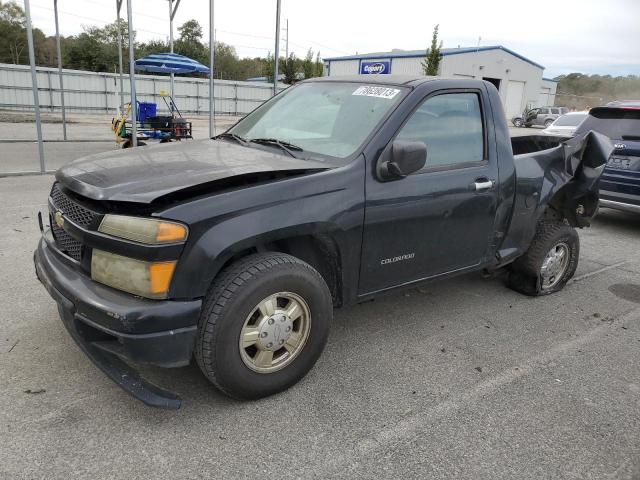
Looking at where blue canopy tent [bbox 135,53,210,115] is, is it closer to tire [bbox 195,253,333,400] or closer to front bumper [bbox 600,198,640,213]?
front bumper [bbox 600,198,640,213]

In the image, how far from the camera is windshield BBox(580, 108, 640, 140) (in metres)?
7.27

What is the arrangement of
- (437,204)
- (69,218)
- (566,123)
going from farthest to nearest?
1. (566,123)
2. (437,204)
3. (69,218)

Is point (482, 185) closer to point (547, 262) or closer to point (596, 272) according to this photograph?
point (547, 262)

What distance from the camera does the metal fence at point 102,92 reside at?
26859 mm

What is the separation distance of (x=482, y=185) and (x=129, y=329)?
2.55m

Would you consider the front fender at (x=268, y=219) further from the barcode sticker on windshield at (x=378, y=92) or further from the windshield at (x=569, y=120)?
the windshield at (x=569, y=120)

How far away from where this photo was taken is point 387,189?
3.19 metres

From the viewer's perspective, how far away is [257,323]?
2777 mm

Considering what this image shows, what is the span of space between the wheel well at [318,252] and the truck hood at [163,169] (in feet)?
1.34

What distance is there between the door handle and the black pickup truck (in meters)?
0.02

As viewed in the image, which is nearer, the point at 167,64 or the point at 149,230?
the point at 149,230

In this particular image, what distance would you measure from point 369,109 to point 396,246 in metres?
0.92

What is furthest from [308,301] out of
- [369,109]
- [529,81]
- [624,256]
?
[529,81]

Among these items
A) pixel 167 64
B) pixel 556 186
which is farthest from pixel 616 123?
pixel 167 64
